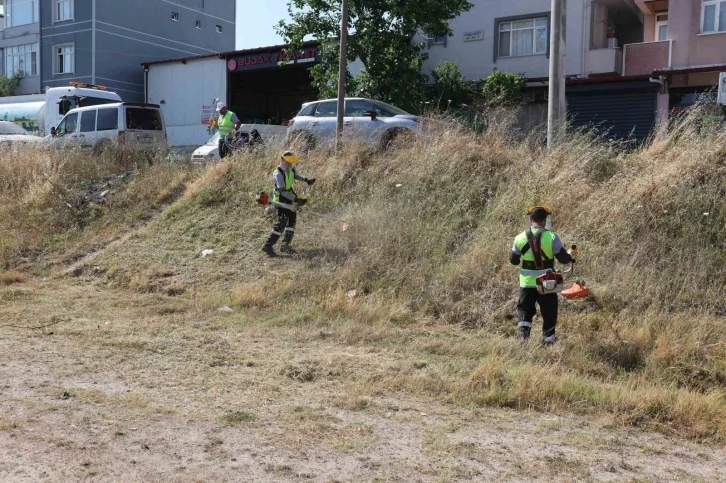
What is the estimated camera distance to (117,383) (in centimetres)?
565

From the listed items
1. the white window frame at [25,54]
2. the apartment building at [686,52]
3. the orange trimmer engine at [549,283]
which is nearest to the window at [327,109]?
the orange trimmer engine at [549,283]

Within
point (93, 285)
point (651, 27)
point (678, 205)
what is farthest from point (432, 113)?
point (651, 27)

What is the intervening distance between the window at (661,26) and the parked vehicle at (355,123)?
1355 cm

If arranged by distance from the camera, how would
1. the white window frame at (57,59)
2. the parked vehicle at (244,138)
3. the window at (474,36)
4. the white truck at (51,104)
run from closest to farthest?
the parked vehicle at (244,138), the white truck at (51,104), the window at (474,36), the white window frame at (57,59)

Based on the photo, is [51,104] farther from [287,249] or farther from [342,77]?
[287,249]

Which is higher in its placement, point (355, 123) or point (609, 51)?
point (609, 51)

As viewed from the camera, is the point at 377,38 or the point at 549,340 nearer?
the point at 549,340

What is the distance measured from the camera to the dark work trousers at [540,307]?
702 cm

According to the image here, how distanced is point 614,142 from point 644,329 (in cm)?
436

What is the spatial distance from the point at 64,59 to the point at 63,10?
2527mm

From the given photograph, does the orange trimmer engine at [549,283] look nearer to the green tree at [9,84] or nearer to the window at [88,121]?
the window at [88,121]

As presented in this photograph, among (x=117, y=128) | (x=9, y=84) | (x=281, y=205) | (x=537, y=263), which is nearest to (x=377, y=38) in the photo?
(x=117, y=128)

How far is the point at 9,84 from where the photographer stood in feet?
122

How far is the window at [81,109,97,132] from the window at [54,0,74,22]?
2057 centimetres
